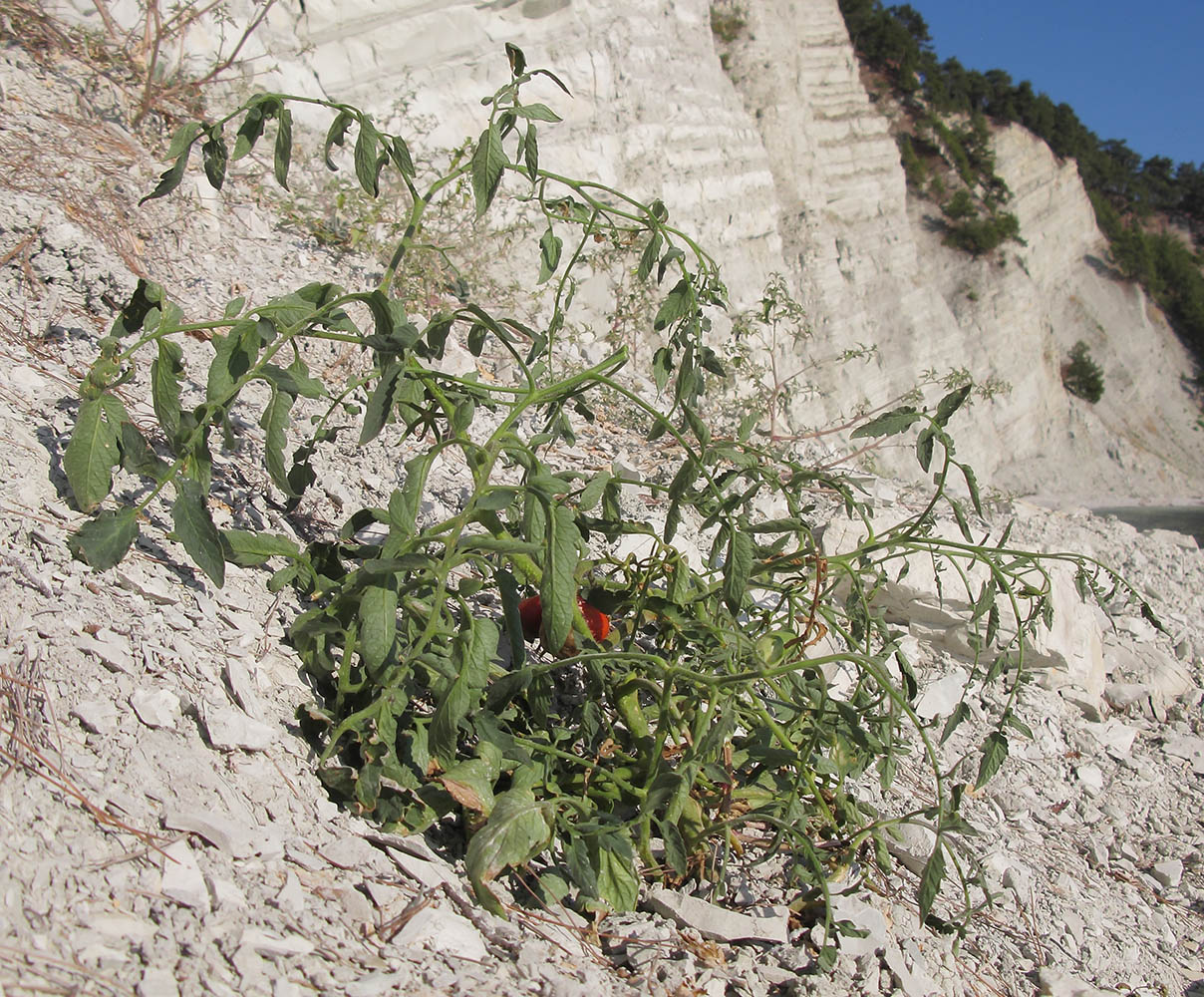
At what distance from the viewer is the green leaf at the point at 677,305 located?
5.71 ft

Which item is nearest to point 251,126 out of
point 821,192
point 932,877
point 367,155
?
point 367,155

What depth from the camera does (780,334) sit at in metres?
9.15

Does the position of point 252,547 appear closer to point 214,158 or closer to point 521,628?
point 521,628

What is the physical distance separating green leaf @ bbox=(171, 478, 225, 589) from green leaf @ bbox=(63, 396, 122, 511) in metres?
0.17

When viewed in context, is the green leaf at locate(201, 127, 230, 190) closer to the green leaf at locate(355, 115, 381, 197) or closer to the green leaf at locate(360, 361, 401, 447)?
the green leaf at locate(355, 115, 381, 197)

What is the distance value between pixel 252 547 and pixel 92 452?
35 centimetres

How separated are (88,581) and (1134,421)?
72.2ft

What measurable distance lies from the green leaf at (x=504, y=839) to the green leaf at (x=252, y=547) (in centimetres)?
69

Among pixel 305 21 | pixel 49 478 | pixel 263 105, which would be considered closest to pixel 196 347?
pixel 49 478

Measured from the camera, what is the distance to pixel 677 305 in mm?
1754

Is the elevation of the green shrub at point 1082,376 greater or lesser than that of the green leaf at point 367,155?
greater

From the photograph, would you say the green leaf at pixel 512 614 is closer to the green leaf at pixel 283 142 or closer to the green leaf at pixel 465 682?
the green leaf at pixel 465 682

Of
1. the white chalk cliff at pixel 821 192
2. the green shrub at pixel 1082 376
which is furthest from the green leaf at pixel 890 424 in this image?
the green shrub at pixel 1082 376

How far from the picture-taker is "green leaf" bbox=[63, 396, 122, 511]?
4.99ft
